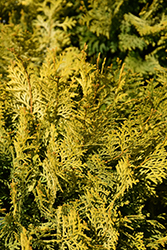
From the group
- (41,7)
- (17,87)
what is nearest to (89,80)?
(17,87)

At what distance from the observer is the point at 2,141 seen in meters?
2.48

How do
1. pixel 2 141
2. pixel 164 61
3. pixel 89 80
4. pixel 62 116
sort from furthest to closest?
pixel 164 61 < pixel 62 116 < pixel 2 141 < pixel 89 80

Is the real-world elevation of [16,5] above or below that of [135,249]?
above

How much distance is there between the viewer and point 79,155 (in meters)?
2.29

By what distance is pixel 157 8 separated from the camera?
13.0 feet

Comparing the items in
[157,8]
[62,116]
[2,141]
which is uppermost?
[157,8]

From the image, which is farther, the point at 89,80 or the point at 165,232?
the point at 165,232

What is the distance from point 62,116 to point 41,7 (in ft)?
9.94

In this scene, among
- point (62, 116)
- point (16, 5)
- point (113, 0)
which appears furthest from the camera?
point (16, 5)

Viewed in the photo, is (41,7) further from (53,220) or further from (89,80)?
(53,220)

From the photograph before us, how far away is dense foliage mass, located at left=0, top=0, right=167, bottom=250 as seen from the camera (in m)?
2.10

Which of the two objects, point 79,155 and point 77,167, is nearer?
point 77,167

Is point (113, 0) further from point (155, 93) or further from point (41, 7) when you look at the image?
point (155, 93)

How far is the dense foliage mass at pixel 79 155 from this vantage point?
2.10 metres
